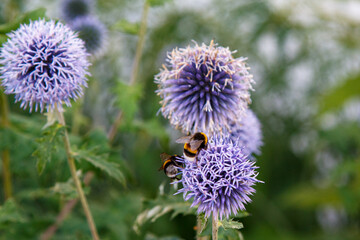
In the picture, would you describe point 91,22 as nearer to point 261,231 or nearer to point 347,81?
point 261,231

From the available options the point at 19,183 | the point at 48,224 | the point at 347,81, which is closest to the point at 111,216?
the point at 48,224

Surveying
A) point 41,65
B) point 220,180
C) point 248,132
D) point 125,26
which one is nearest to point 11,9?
point 125,26

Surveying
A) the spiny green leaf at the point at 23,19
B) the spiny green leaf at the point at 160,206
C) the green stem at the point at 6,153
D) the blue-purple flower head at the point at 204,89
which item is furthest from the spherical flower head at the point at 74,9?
the spiny green leaf at the point at 160,206

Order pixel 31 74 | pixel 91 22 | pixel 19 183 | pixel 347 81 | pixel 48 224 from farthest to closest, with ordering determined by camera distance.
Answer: pixel 347 81 → pixel 19 183 → pixel 91 22 → pixel 48 224 → pixel 31 74

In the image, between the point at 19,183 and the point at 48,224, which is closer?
the point at 48,224

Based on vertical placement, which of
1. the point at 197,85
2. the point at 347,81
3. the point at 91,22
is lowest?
the point at 197,85

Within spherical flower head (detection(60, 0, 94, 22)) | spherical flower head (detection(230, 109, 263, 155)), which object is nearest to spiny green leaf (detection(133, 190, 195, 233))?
spherical flower head (detection(230, 109, 263, 155))
